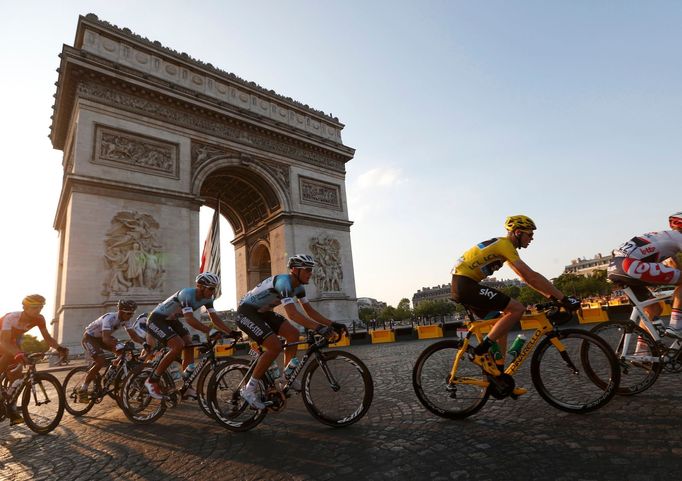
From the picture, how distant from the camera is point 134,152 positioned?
58.6 ft

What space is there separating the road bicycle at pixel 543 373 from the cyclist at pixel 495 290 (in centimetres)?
10

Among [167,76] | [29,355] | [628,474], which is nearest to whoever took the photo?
[628,474]

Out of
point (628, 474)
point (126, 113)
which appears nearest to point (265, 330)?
point (628, 474)

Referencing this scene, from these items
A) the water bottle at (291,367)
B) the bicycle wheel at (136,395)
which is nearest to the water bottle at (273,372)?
the water bottle at (291,367)

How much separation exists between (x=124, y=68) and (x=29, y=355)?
16920mm

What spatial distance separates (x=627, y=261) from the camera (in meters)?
4.10

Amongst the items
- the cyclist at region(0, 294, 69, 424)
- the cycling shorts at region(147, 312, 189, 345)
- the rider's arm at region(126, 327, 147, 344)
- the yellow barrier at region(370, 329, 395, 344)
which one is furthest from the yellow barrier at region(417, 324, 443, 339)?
the cyclist at region(0, 294, 69, 424)

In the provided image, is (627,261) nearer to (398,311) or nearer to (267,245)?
(267,245)

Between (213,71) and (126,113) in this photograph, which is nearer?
(126,113)

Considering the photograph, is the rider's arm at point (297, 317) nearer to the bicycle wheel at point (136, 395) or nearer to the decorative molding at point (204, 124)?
the bicycle wheel at point (136, 395)

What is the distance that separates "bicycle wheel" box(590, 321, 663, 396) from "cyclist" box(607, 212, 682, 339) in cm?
27

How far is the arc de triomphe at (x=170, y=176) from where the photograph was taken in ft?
52.3

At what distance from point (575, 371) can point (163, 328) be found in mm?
4936

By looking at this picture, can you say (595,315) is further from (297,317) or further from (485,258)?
(297,317)
